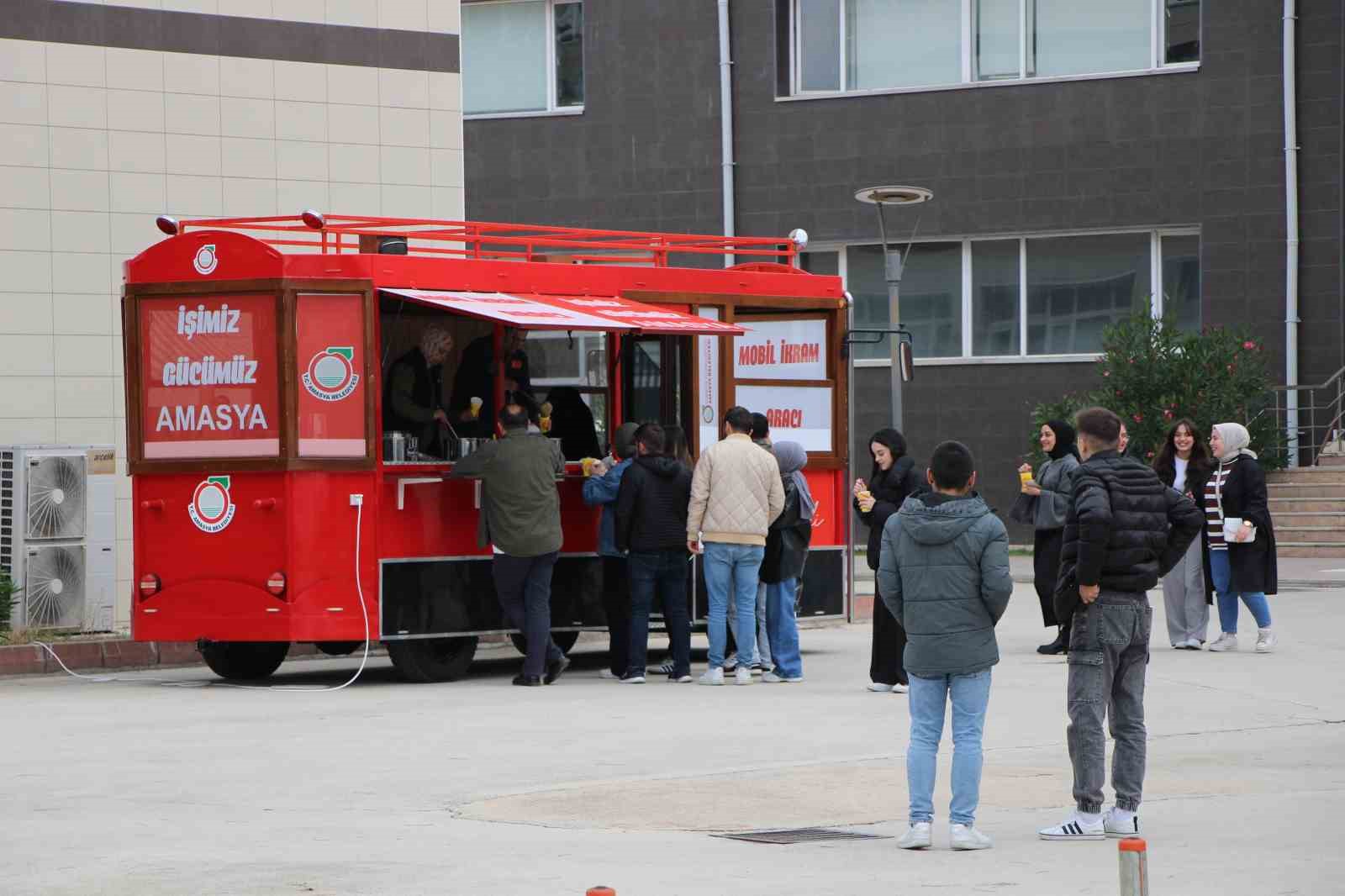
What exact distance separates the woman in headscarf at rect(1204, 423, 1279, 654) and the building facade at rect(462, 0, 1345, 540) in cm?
1340

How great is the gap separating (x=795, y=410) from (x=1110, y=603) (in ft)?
28.0

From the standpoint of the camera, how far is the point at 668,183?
31.9 m

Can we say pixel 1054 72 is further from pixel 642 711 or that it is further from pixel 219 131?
pixel 642 711

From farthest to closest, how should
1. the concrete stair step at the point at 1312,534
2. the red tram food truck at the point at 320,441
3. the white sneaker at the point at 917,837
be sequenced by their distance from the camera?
the concrete stair step at the point at 1312,534 → the red tram food truck at the point at 320,441 → the white sneaker at the point at 917,837

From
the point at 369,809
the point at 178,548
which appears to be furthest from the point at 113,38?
the point at 369,809

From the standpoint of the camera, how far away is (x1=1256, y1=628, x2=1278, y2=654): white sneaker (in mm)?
16134

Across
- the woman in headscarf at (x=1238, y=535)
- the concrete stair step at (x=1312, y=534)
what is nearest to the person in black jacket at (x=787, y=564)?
the woman in headscarf at (x=1238, y=535)

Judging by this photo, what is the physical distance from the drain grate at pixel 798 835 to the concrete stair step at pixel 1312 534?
1943 centimetres

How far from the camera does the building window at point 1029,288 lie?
1171 inches

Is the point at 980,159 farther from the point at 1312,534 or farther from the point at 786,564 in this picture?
the point at 786,564

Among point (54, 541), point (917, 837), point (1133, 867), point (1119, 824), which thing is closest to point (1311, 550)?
point (54, 541)

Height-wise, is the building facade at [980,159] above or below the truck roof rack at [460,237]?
above

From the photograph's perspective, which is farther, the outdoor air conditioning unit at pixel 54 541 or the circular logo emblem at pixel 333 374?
the outdoor air conditioning unit at pixel 54 541

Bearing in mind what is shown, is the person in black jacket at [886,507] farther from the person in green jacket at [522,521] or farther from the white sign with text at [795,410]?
the white sign with text at [795,410]
